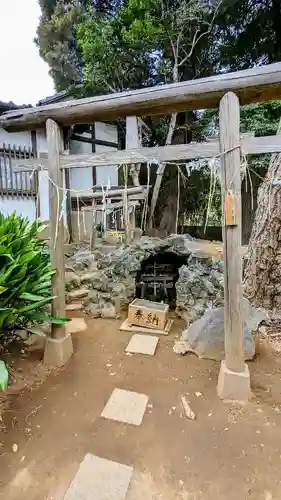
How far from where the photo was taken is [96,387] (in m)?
2.76

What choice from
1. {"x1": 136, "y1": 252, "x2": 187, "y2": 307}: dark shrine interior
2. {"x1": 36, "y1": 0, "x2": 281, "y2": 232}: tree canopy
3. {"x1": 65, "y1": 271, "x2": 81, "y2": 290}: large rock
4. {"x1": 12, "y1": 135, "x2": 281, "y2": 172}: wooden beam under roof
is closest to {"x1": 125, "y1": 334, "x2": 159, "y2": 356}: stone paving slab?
{"x1": 136, "y1": 252, "x2": 187, "y2": 307}: dark shrine interior

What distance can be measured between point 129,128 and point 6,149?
5597 millimetres

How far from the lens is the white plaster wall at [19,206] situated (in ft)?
23.3

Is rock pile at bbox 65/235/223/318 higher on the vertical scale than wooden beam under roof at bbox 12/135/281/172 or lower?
lower

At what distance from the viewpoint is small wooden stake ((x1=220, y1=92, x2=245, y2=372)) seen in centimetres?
238

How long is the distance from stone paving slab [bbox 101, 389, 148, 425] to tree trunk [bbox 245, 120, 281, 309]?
96.6 inches

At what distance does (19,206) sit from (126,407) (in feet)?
20.9

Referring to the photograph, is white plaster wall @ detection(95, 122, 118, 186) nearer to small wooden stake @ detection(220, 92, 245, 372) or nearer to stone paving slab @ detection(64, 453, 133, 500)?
small wooden stake @ detection(220, 92, 245, 372)

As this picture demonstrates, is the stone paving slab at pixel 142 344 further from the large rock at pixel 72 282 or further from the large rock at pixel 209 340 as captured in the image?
the large rock at pixel 72 282

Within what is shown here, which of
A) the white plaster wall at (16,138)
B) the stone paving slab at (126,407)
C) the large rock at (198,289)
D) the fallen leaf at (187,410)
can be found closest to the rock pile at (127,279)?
the large rock at (198,289)

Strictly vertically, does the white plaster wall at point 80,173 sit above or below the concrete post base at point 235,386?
above

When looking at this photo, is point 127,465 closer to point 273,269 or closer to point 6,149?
point 273,269

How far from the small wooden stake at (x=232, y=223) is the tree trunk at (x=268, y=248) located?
5.41ft

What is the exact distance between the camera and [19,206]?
7418 mm
